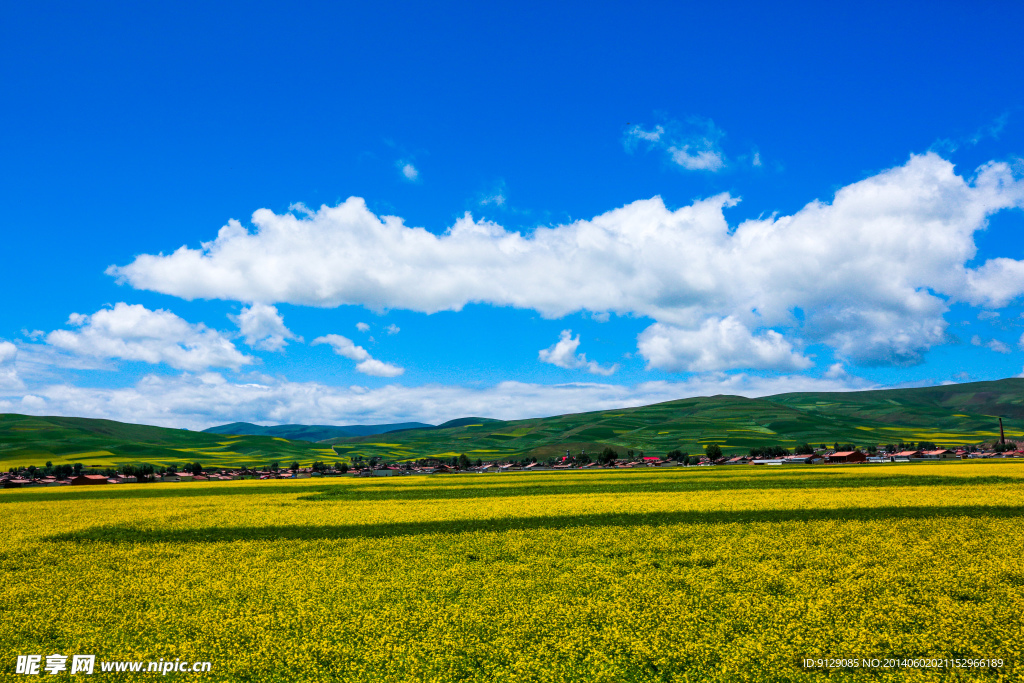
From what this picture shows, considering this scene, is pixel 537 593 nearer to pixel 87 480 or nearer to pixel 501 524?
pixel 501 524

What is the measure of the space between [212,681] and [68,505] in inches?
1621

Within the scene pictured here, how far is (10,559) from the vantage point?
71.4 feet

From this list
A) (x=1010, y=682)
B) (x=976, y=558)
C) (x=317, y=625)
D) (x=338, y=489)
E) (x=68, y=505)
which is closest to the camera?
(x=1010, y=682)

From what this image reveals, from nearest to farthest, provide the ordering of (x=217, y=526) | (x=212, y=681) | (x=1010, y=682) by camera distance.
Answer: (x=1010, y=682) → (x=212, y=681) → (x=217, y=526)

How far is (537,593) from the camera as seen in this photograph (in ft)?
52.2

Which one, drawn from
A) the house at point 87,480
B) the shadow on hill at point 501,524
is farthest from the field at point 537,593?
the house at point 87,480

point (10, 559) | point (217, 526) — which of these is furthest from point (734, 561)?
point (10, 559)

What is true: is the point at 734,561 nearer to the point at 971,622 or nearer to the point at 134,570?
the point at 971,622

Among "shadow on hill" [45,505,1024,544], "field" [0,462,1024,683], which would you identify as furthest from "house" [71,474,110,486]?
"shadow on hill" [45,505,1024,544]

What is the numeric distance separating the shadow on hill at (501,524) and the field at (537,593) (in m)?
0.18

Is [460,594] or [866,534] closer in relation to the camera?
[460,594]

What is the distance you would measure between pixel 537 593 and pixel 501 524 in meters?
11.8

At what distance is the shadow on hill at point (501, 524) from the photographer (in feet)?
84.7

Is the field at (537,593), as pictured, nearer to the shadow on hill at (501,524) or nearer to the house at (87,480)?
the shadow on hill at (501,524)
